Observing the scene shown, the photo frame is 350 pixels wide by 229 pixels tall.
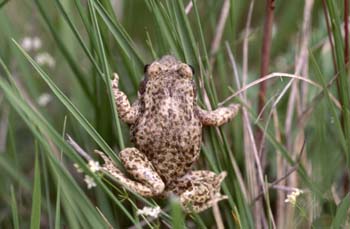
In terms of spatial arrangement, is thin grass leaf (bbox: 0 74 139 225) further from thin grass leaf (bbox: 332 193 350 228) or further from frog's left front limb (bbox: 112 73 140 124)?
thin grass leaf (bbox: 332 193 350 228)

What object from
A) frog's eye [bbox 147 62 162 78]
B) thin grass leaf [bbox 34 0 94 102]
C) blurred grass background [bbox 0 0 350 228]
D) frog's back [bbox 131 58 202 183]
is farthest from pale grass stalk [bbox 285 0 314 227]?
thin grass leaf [bbox 34 0 94 102]

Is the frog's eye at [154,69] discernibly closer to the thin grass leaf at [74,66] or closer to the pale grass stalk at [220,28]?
the thin grass leaf at [74,66]

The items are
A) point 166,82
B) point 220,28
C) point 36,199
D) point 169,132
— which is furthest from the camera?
point 220,28

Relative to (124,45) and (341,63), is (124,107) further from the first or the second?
(341,63)

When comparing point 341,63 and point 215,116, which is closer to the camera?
point 341,63

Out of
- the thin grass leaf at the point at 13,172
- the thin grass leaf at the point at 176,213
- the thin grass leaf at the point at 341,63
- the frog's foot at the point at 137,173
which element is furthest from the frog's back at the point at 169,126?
the thin grass leaf at the point at 176,213

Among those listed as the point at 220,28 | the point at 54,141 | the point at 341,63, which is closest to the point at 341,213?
the point at 341,63
